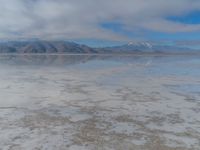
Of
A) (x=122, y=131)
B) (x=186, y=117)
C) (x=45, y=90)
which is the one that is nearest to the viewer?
(x=122, y=131)

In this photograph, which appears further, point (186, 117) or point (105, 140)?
point (186, 117)

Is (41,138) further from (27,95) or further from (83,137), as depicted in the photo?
(27,95)

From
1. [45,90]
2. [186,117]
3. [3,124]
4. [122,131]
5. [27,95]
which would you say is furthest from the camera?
[45,90]

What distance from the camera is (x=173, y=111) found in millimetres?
7285

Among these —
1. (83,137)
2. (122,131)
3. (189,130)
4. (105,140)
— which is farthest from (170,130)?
(83,137)

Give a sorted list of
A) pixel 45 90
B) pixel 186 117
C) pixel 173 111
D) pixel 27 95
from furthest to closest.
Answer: pixel 45 90
pixel 27 95
pixel 173 111
pixel 186 117

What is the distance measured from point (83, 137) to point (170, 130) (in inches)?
77.6

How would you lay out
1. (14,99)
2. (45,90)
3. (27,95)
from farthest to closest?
(45,90), (27,95), (14,99)

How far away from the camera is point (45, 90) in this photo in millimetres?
10461

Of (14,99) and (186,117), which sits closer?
(186,117)

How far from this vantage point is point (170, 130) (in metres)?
5.62

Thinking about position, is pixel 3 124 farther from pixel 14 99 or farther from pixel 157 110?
pixel 157 110

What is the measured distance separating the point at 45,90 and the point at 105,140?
6.02 m

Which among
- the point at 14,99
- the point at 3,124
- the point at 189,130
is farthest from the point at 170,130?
the point at 14,99
